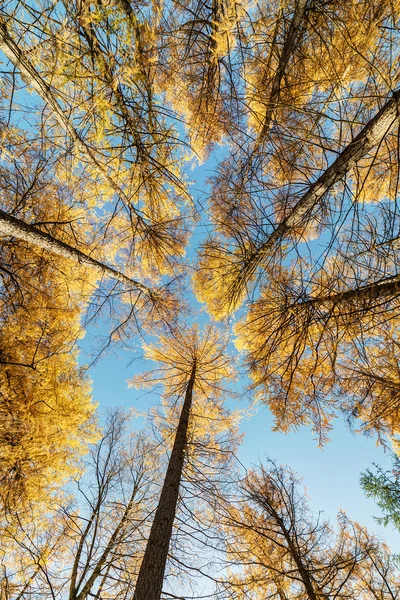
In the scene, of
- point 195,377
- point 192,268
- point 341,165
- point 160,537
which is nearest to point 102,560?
point 160,537

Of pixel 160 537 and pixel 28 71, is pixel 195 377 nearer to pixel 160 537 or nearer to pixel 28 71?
pixel 160 537

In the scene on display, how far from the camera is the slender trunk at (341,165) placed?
1.78 metres

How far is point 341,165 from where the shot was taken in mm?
1883

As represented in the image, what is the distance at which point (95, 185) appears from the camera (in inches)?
137

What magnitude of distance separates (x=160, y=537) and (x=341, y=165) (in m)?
4.46

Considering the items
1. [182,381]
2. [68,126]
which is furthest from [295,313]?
[182,381]

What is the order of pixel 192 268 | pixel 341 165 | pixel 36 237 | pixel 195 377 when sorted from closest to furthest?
1. pixel 341 165
2. pixel 36 237
3. pixel 192 268
4. pixel 195 377

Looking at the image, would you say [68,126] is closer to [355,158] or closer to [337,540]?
[355,158]

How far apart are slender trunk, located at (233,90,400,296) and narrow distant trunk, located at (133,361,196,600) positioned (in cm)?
302

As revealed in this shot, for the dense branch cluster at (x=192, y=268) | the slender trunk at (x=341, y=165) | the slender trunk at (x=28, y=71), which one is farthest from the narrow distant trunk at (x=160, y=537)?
the slender trunk at (x=28, y=71)

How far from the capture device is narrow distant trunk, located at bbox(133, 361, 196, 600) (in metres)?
2.62

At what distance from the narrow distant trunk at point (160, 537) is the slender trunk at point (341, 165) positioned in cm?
302

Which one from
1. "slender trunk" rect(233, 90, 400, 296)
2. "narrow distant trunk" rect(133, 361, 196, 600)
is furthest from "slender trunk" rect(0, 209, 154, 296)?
"narrow distant trunk" rect(133, 361, 196, 600)

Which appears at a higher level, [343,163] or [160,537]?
[343,163]
